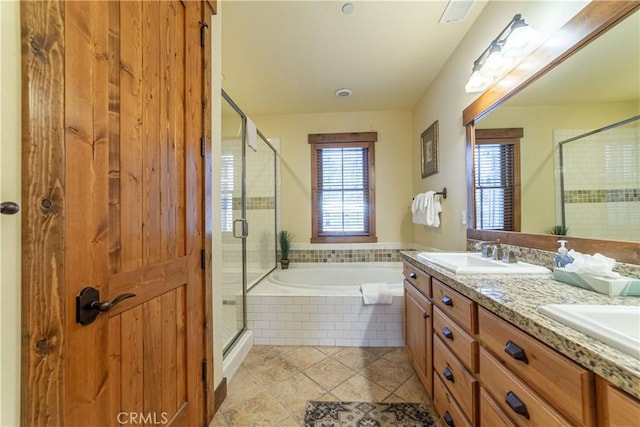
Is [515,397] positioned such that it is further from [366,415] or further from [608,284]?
[366,415]

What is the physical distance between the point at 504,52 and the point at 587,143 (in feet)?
2.39

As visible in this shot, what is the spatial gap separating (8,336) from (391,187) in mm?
3409

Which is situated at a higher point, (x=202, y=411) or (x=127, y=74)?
(x=127, y=74)

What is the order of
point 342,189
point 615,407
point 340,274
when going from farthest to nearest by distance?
point 342,189 < point 340,274 < point 615,407

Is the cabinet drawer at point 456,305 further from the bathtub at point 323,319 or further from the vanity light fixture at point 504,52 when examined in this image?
the vanity light fixture at point 504,52

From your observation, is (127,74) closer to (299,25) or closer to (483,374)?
(299,25)

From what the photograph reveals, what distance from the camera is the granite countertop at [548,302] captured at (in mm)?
474

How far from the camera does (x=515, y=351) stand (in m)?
0.74

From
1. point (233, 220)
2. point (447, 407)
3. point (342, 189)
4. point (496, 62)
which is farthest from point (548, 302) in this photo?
point (342, 189)

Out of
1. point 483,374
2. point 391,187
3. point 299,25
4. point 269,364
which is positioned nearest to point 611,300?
point 483,374

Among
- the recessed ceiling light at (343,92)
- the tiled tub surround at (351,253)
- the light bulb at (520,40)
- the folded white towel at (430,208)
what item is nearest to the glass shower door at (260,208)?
the tiled tub surround at (351,253)

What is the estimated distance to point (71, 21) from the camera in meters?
0.67

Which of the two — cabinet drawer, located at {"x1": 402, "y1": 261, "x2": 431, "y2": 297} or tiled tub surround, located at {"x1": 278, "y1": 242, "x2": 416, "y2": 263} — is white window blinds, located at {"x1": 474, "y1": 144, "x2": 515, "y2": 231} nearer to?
cabinet drawer, located at {"x1": 402, "y1": 261, "x2": 431, "y2": 297}

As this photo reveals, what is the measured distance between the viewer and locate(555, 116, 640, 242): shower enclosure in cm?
96
